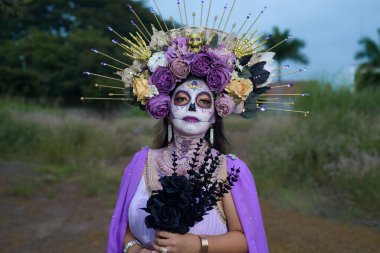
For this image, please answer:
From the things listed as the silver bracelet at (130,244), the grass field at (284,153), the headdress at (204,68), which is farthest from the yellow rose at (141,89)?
the grass field at (284,153)

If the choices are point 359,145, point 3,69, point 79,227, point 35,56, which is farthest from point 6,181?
point 35,56

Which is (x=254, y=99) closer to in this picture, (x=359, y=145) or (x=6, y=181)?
(x=359, y=145)

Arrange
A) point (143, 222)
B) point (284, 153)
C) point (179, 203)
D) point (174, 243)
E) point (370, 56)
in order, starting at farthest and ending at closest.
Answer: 1. point (370, 56)
2. point (284, 153)
3. point (143, 222)
4. point (174, 243)
5. point (179, 203)

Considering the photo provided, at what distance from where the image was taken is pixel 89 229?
21.9 ft

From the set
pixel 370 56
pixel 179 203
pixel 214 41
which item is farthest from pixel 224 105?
pixel 370 56

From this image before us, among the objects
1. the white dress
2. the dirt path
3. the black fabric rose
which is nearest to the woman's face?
Answer: the white dress

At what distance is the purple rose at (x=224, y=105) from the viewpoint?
8.28 ft

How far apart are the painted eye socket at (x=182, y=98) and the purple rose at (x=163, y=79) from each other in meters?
0.05

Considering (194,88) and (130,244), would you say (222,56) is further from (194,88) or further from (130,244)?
(130,244)

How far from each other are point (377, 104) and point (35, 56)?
2136 centimetres

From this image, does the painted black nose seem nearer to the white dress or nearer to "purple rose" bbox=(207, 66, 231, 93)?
"purple rose" bbox=(207, 66, 231, 93)

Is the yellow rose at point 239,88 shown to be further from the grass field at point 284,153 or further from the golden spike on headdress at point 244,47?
the grass field at point 284,153

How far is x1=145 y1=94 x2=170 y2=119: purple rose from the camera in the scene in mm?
2549

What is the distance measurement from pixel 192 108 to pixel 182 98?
87 mm
